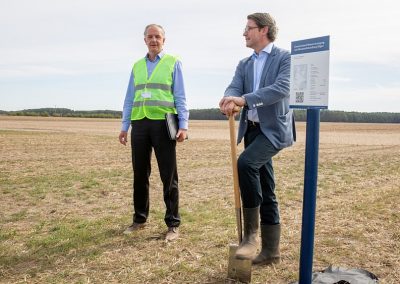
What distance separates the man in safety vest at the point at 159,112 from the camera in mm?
5176

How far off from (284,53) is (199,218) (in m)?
2.90

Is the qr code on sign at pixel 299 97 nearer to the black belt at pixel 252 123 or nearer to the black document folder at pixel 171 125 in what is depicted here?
the black belt at pixel 252 123

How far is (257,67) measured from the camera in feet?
13.6

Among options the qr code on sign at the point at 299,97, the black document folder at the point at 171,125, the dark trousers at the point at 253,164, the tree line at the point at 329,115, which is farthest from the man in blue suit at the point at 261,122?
the tree line at the point at 329,115

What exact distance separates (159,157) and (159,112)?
0.54m

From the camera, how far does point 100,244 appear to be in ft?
16.1

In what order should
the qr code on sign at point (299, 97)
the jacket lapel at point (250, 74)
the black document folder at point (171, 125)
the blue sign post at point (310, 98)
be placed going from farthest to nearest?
the black document folder at point (171, 125)
the jacket lapel at point (250, 74)
the qr code on sign at point (299, 97)
the blue sign post at point (310, 98)

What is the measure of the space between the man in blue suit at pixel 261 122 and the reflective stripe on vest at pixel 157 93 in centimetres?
115

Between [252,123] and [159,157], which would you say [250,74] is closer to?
[252,123]

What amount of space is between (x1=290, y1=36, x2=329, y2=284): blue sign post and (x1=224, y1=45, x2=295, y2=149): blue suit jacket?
0.51m

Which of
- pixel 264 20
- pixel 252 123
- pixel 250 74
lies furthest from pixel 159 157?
pixel 264 20

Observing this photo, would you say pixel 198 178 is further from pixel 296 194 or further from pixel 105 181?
pixel 296 194

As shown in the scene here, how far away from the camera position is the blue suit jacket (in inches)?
147

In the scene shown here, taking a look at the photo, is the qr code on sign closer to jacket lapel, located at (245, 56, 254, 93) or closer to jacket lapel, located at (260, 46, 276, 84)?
jacket lapel, located at (260, 46, 276, 84)
